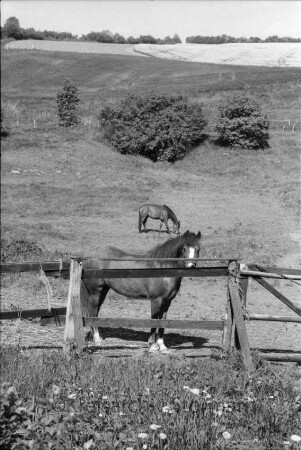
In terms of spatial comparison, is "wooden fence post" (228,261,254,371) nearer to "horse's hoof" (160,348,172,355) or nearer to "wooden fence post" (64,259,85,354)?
"horse's hoof" (160,348,172,355)

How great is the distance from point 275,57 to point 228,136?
299 centimetres

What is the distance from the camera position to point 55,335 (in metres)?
A: 7.84

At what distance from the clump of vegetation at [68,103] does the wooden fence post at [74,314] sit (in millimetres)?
6601

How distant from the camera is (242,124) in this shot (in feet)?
46.7

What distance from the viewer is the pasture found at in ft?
15.7

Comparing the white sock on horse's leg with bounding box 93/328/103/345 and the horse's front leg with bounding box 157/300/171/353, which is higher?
the horse's front leg with bounding box 157/300/171/353

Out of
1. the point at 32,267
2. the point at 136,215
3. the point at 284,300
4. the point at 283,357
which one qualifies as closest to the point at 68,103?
the point at 32,267

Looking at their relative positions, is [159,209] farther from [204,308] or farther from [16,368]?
[16,368]

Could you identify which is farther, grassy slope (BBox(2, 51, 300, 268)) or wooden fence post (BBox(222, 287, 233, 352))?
grassy slope (BBox(2, 51, 300, 268))

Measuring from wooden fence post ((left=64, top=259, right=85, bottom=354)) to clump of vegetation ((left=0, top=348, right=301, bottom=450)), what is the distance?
449 millimetres

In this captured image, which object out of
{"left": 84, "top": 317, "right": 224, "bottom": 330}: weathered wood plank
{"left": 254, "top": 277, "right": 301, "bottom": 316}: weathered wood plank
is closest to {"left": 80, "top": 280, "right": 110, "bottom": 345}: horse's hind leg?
{"left": 84, "top": 317, "right": 224, "bottom": 330}: weathered wood plank

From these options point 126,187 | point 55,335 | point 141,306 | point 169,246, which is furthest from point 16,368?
point 126,187

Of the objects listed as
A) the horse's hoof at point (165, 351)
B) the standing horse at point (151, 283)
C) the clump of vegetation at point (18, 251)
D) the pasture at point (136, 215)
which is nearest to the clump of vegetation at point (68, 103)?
the pasture at point (136, 215)

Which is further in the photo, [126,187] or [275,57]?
[126,187]
